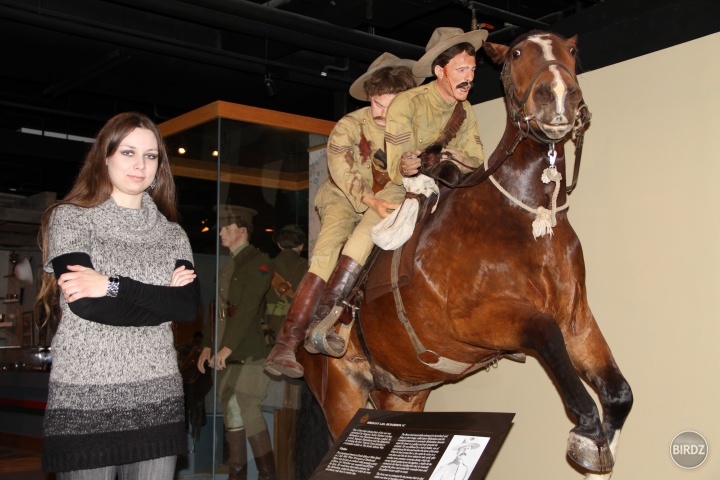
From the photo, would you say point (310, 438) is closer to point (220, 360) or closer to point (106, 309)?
point (220, 360)

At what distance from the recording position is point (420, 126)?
4508 mm

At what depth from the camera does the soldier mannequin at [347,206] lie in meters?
4.59

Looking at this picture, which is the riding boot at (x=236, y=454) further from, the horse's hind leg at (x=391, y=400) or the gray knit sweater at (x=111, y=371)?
the gray knit sweater at (x=111, y=371)

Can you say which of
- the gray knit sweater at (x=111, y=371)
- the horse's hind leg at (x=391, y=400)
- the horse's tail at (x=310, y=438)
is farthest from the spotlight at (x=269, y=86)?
the gray knit sweater at (x=111, y=371)

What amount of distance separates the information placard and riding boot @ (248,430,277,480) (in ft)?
9.46

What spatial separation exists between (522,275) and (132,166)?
1.86 m

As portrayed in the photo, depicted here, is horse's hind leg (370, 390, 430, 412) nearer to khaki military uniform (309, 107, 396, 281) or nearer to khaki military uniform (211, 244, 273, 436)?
khaki military uniform (309, 107, 396, 281)

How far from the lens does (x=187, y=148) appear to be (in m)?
6.67

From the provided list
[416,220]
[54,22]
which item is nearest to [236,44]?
[54,22]

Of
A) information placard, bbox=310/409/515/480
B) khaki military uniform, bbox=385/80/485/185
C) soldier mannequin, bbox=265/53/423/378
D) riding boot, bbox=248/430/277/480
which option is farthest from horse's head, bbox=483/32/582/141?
riding boot, bbox=248/430/277/480

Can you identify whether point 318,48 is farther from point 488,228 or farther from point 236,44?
point 488,228

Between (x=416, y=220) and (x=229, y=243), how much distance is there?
253cm

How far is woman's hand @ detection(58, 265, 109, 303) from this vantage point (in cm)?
273

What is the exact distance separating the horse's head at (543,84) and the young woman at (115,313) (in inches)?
64.4
